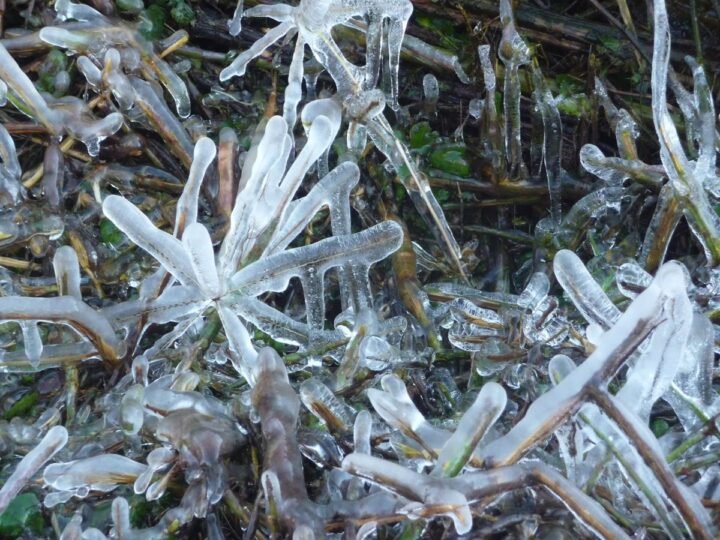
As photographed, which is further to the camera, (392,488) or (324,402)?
(324,402)

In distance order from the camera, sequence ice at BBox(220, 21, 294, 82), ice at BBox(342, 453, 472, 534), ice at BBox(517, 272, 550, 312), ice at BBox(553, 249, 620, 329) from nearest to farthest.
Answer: ice at BBox(342, 453, 472, 534)
ice at BBox(553, 249, 620, 329)
ice at BBox(517, 272, 550, 312)
ice at BBox(220, 21, 294, 82)

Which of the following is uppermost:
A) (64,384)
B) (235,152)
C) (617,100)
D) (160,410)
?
(617,100)

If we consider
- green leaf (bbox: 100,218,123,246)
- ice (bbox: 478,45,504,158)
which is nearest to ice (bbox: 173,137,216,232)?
green leaf (bbox: 100,218,123,246)

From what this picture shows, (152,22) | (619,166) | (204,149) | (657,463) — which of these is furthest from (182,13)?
(657,463)

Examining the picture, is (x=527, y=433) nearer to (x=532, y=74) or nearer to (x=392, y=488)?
(x=392, y=488)

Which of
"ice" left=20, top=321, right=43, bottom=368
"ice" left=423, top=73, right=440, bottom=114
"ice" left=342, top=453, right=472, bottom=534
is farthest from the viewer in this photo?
"ice" left=423, top=73, right=440, bottom=114

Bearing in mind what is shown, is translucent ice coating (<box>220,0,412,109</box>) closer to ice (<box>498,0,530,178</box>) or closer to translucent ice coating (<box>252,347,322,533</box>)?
ice (<box>498,0,530,178</box>)

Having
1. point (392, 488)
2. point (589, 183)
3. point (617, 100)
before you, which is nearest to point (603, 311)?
point (392, 488)

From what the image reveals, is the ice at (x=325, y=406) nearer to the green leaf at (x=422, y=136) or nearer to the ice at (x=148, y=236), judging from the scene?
the ice at (x=148, y=236)
